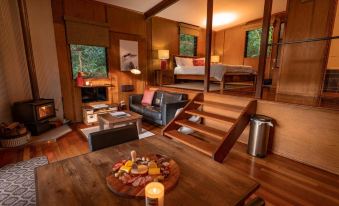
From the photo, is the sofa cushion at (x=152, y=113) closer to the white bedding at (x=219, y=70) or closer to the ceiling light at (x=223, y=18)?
the white bedding at (x=219, y=70)

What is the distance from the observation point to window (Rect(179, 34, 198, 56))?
6.46 metres

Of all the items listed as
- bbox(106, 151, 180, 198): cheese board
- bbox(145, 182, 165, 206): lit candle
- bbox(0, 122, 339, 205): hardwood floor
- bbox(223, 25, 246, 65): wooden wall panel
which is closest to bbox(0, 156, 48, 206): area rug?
bbox(0, 122, 339, 205): hardwood floor

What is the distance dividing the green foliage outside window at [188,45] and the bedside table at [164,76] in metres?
1.20

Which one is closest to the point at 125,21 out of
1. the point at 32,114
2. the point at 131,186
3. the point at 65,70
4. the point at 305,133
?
the point at 65,70

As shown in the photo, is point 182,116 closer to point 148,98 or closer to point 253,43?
point 148,98

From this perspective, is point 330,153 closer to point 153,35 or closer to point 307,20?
point 307,20

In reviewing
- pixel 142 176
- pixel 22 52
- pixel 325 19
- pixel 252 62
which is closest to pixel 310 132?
pixel 325 19

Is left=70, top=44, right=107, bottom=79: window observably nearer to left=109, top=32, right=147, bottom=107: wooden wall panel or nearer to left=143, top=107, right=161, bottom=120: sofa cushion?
left=109, top=32, right=147, bottom=107: wooden wall panel

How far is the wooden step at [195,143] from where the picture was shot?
238cm

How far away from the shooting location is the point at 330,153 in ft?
7.22

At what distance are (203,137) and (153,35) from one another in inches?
151

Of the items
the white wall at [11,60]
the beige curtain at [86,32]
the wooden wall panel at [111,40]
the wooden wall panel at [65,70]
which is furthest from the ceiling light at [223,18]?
the white wall at [11,60]

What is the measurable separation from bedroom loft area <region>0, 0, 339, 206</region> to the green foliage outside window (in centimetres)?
5

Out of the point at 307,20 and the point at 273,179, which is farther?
the point at 307,20
